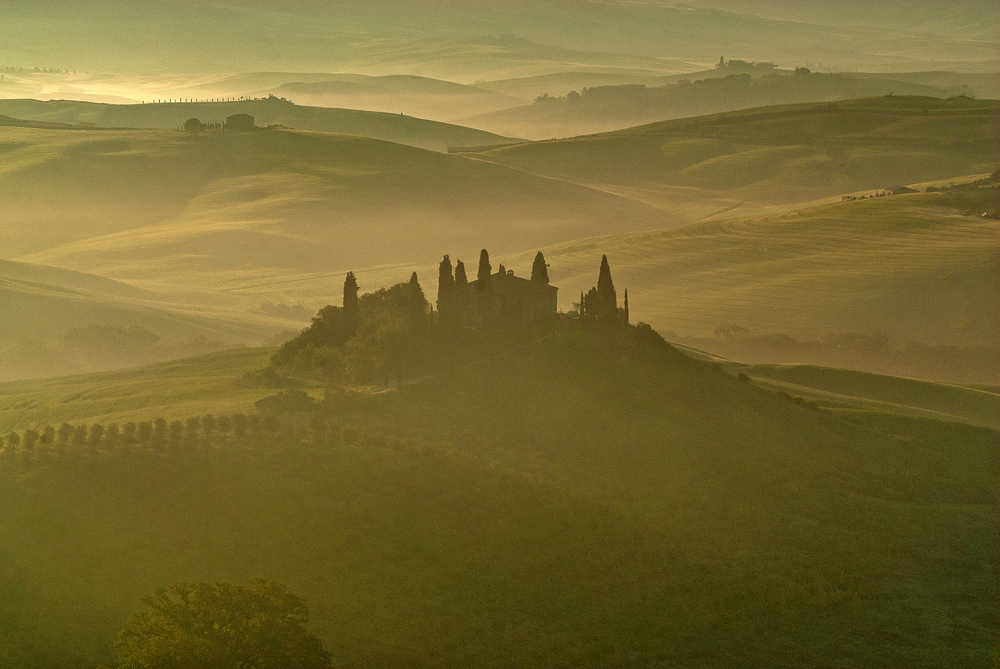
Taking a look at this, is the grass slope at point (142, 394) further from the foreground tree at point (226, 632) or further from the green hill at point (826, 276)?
the green hill at point (826, 276)

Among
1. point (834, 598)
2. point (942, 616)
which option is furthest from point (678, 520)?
point (942, 616)

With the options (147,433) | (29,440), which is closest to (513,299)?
(147,433)

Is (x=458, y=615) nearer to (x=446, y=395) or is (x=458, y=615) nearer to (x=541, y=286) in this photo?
(x=446, y=395)

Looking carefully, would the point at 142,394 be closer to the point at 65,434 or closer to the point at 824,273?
the point at 65,434

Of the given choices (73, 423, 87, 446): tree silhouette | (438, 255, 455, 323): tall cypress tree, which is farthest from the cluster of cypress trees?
(73, 423, 87, 446): tree silhouette

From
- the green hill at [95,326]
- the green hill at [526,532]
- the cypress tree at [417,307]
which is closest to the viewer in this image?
the green hill at [526,532]

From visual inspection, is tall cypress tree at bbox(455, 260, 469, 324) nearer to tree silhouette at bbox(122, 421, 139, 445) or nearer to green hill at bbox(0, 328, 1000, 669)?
green hill at bbox(0, 328, 1000, 669)

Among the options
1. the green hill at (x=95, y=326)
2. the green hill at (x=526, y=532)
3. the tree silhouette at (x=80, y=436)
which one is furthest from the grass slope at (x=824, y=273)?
the tree silhouette at (x=80, y=436)
